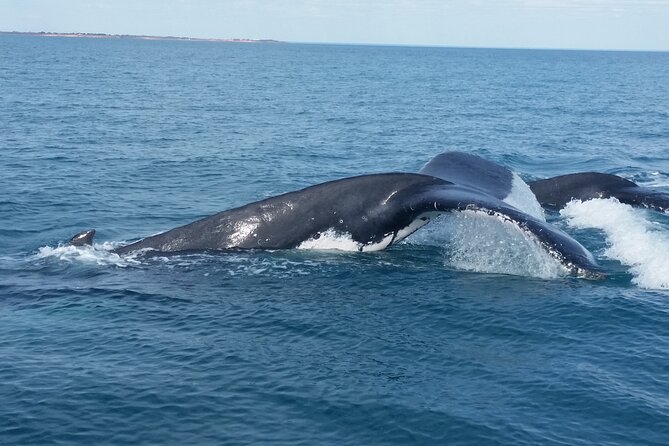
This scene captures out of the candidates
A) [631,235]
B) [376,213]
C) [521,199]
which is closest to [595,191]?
[631,235]

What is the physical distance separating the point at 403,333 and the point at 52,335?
5231mm

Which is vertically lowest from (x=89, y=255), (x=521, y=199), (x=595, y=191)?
(x=89, y=255)

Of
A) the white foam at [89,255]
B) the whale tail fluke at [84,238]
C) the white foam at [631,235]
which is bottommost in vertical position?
the white foam at [89,255]

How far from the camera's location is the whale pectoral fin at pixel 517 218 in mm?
13055

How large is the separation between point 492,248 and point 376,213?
2469mm

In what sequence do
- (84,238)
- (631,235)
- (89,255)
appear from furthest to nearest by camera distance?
(631,235) < (84,238) < (89,255)

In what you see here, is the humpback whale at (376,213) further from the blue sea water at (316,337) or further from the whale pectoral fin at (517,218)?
the blue sea water at (316,337)

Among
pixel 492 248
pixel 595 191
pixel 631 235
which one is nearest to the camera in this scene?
pixel 492 248

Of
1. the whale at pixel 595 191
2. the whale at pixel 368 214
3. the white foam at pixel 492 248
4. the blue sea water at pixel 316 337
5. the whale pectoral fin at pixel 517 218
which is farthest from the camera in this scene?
the whale at pixel 595 191

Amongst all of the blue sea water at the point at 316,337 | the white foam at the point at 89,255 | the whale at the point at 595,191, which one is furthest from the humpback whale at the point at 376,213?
the whale at the point at 595,191

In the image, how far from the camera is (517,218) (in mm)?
13484

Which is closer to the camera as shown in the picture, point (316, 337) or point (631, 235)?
point (316, 337)

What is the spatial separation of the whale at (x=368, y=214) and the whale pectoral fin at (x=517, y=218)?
2cm

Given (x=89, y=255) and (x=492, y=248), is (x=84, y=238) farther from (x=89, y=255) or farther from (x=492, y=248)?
(x=492, y=248)
